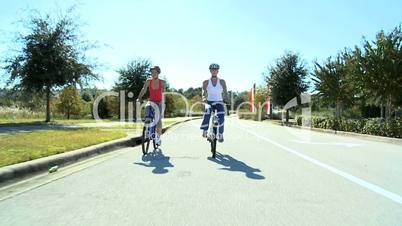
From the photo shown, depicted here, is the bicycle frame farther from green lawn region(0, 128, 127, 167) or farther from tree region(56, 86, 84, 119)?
tree region(56, 86, 84, 119)

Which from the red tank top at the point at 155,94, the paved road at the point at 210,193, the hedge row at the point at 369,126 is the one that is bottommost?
the paved road at the point at 210,193

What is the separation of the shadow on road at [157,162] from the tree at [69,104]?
1644 inches

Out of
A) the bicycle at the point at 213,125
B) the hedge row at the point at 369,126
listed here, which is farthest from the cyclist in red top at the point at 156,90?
the hedge row at the point at 369,126

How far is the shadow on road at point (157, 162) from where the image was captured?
932cm

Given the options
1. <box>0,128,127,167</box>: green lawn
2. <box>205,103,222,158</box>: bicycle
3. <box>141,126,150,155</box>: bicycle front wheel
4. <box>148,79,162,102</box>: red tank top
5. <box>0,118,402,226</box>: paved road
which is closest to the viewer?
<box>0,118,402,226</box>: paved road

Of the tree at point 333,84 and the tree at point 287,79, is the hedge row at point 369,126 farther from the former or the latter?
the tree at point 287,79

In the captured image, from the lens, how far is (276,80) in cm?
4972

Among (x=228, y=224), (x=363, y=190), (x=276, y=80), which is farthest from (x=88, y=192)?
(x=276, y=80)

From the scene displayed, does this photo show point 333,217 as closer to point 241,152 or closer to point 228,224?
point 228,224

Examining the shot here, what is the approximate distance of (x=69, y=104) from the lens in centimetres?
5378

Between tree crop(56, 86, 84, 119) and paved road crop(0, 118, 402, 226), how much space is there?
143ft

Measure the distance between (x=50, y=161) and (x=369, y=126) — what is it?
56.1 feet

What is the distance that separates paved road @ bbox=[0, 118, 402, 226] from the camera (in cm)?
562

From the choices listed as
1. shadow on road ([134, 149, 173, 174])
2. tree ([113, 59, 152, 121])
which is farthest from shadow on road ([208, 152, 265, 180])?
tree ([113, 59, 152, 121])
